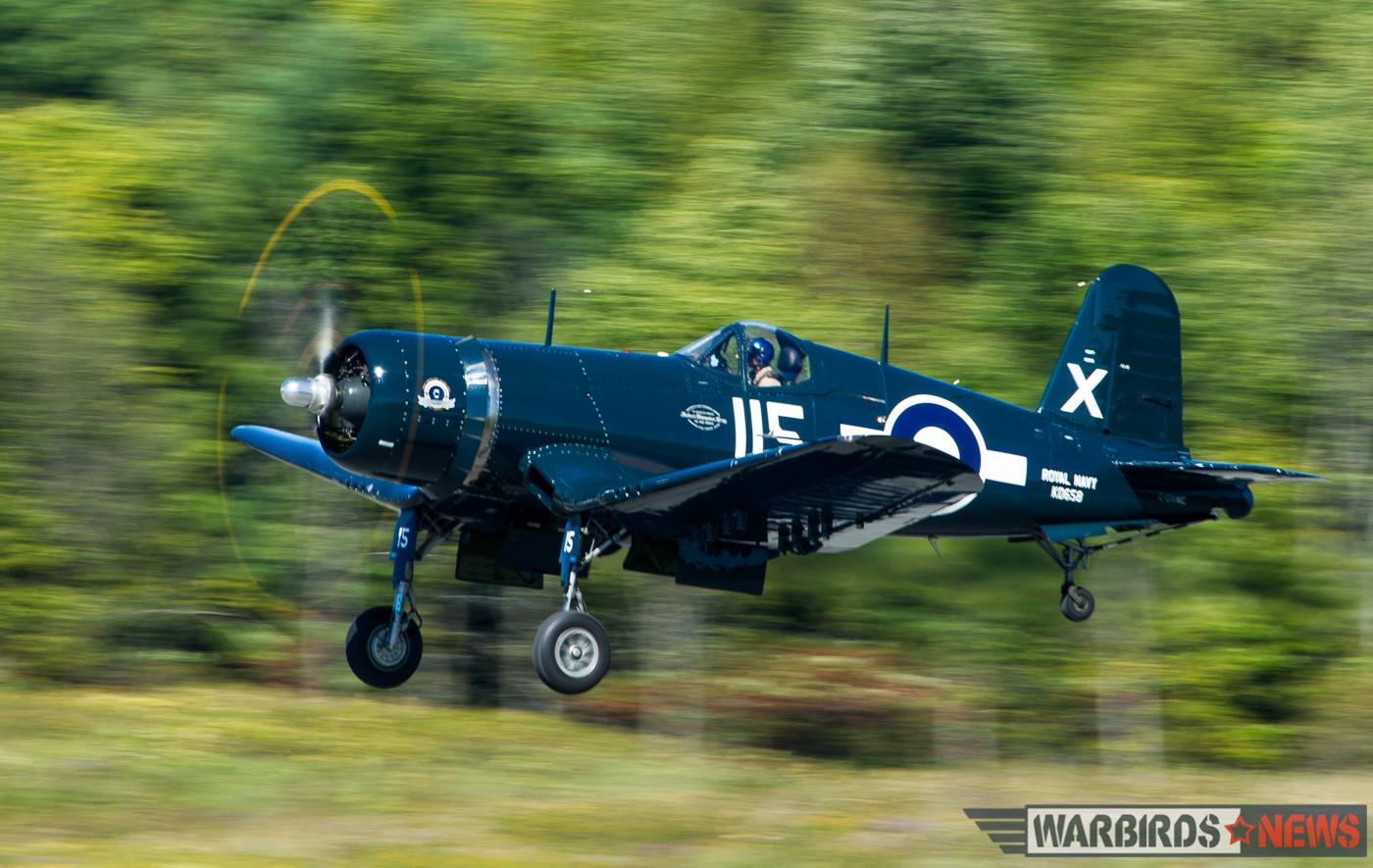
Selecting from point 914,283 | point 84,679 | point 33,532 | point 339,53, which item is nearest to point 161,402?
point 33,532

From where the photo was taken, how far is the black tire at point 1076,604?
12664 millimetres

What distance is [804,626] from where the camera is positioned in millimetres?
15992

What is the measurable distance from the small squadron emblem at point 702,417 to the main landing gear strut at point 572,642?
1000 millimetres

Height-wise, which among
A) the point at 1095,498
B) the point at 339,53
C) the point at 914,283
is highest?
the point at 339,53

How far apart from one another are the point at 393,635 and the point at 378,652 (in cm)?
16

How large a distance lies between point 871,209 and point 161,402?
7926 mm

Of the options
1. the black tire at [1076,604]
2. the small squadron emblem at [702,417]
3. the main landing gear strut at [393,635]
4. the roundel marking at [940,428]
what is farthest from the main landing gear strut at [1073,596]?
the main landing gear strut at [393,635]

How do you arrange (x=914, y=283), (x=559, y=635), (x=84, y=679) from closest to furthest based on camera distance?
(x=559, y=635) < (x=84, y=679) < (x=914, y=283)

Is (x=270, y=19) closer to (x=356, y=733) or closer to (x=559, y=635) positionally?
(x=356, y=733)

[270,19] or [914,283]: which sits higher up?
[270,19]

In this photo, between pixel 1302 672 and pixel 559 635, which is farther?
pixel 1302 672

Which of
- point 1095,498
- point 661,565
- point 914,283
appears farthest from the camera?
point 914,283

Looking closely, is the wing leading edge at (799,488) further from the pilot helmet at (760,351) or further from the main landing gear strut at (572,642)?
the pilot helmet at (760,351)

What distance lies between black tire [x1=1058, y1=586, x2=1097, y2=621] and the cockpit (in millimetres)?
3417
